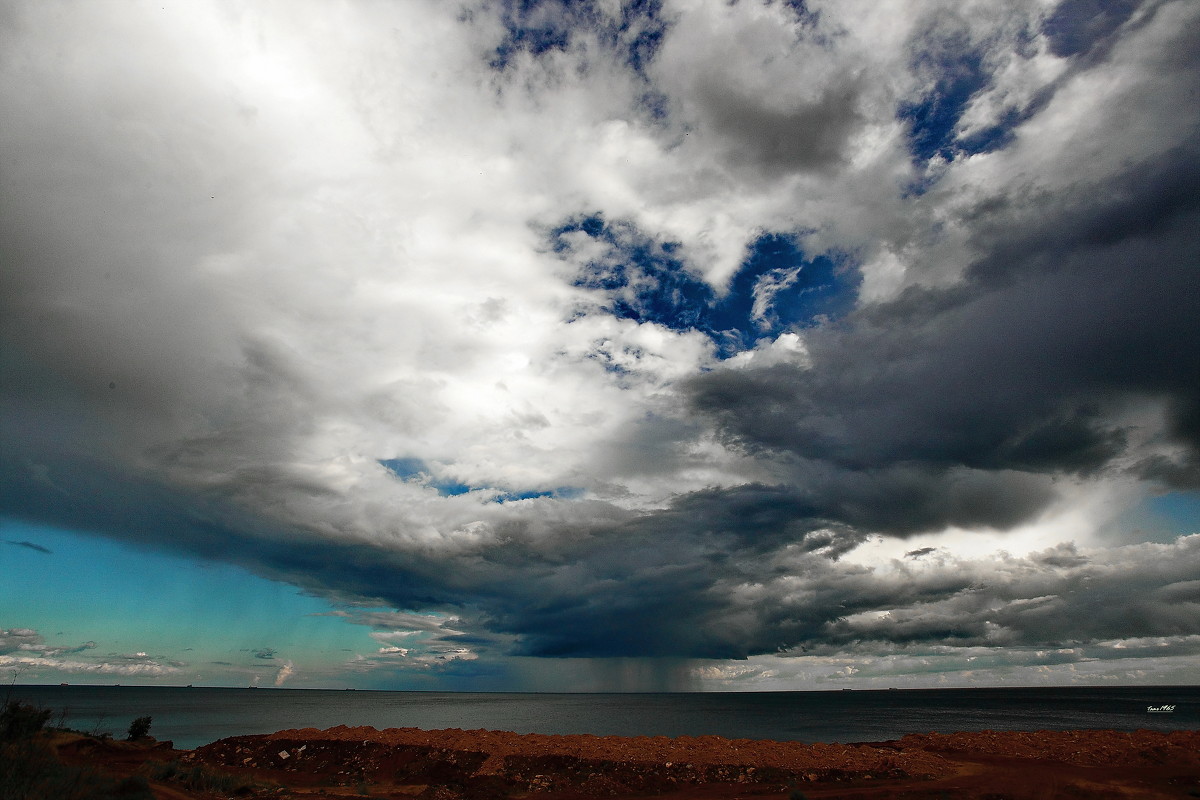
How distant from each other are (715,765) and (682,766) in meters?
1.80

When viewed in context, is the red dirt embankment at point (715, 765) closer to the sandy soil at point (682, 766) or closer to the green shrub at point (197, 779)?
the sandy soil at point (682, 766)

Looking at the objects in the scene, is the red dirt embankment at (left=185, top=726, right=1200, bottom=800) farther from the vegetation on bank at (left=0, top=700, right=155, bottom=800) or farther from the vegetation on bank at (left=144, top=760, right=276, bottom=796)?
the vegetation on bank at (left=0, top=700, right=155, bottom=800)

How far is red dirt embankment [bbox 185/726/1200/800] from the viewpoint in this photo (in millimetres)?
27734

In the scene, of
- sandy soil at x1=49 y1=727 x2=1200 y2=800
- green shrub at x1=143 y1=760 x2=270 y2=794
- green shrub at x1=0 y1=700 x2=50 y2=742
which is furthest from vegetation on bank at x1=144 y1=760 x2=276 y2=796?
green shrub at x1=0 y1=700 x2=50 y2=742

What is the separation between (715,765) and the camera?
104 feet

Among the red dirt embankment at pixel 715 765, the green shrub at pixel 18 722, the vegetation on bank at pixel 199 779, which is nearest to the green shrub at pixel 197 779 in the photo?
the vegetation on bank at pixel 199 779

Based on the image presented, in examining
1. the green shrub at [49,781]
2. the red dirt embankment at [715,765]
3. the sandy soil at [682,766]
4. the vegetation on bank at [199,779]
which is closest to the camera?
the green shrub at [49,781]

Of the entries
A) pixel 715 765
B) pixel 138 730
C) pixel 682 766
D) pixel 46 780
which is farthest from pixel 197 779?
pixel 715 765

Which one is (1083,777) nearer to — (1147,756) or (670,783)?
(1147,756)

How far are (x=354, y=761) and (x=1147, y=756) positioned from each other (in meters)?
44.6

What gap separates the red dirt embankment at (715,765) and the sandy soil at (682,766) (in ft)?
0.30

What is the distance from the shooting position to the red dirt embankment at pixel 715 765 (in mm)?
27734

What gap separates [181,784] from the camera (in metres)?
25.8

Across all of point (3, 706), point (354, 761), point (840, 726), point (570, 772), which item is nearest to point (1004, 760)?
point (570, 772)
